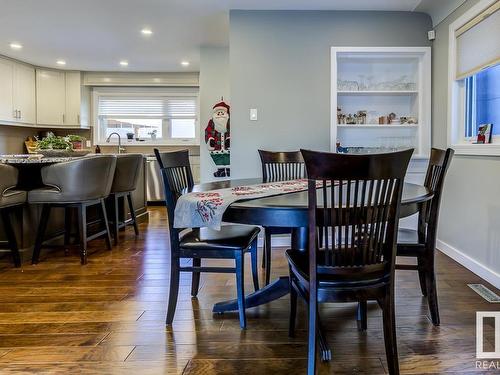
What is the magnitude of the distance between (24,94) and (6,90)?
417 millimetres

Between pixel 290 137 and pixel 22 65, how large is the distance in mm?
4890

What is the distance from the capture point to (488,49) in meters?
3.04

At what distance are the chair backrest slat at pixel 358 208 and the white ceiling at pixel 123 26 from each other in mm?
2859

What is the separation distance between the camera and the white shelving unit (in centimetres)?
404

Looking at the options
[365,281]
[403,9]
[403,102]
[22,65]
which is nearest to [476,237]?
[403,102]

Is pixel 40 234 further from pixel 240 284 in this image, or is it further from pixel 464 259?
pixel 464 259

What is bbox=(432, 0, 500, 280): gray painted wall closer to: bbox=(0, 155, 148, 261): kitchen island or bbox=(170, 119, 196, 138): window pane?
bbox=(0, 155, 148, 261): kitchen island

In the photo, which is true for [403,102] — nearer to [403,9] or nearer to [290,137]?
[403,9]

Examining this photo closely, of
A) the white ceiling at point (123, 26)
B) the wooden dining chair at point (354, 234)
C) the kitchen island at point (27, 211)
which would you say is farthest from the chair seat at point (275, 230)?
the white ceiling at point (123, 26)

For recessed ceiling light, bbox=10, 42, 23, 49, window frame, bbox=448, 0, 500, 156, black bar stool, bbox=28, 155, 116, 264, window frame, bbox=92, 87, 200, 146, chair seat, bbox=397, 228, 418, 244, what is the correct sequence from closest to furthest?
chair seat, bbox=397, 228, 418, 244
black bar stool, bbox=28, 155, 116, 264
window frame, bbox=448, 0, 500, 156
recessed ceiling light, bbox=10, 42, 23, 49
window frame, bbox=92, 87, 200, 146

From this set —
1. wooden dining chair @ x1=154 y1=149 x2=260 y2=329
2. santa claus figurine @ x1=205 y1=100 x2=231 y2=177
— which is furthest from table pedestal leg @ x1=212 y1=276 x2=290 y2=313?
santa claus figurine @ x1=205 y1=100 x2=231 y2=177

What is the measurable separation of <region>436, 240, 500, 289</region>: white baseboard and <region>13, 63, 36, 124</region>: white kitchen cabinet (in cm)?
630

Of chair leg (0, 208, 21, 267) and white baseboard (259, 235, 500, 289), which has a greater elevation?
chair leg (0, 208, 21, 267)

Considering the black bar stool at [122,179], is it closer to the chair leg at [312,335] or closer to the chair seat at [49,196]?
the chair seat at [49,196]
